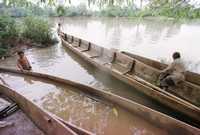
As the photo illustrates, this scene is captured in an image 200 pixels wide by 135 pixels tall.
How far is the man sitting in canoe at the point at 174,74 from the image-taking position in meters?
4.07

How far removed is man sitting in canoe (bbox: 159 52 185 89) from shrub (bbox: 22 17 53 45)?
8.06m

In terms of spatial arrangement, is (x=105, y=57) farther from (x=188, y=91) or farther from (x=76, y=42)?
(x=188, y=91)

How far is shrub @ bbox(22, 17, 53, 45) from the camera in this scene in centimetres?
1032

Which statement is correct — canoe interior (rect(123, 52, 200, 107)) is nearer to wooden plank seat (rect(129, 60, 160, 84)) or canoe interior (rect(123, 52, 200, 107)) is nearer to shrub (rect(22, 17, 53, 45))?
wooden plank seat (rect(129, 60, 160, 84))

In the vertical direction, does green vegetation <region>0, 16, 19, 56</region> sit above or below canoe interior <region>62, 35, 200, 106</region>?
above

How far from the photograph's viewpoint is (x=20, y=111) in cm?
383

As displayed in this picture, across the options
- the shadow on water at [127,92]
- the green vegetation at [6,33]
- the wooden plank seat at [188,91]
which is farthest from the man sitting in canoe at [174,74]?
the green vegetation at [6,33]

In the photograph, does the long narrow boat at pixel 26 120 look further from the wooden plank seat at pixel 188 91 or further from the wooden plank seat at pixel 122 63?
the wooden plank seat at pixel 122 63

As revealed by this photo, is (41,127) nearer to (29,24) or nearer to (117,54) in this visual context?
(117,54)

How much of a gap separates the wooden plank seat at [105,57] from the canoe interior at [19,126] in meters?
3.26

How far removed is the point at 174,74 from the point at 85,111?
2.18 m

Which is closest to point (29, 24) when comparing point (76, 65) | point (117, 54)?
point (76, 65)

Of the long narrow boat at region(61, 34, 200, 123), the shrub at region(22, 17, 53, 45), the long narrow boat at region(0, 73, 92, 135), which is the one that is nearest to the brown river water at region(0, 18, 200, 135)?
the long narrow boat at region(61, 34, 200, 123)

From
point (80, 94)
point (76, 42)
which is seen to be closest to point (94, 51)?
point (76, 42)
